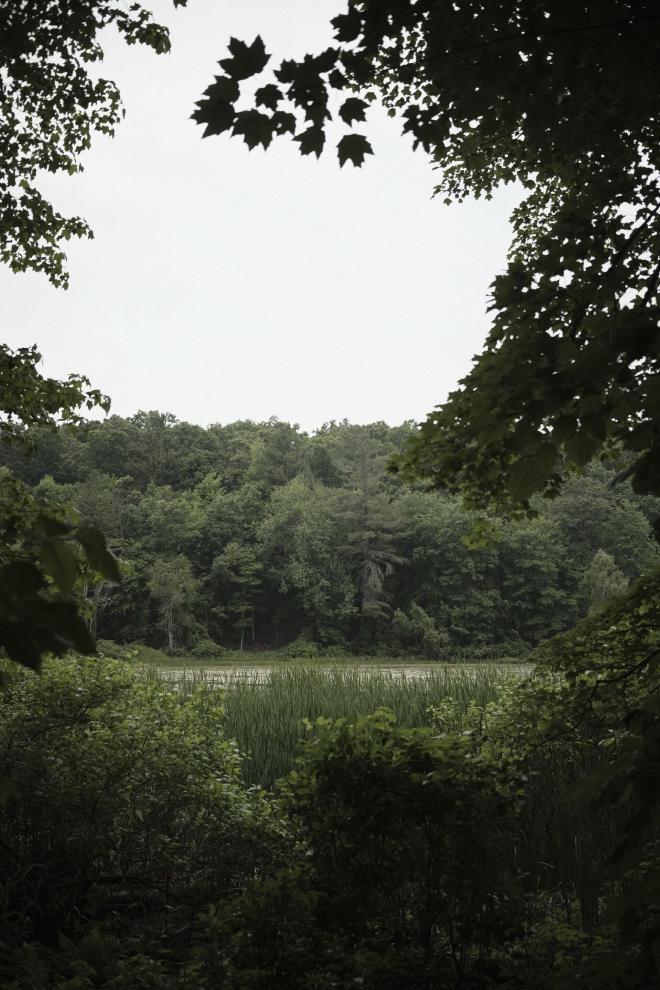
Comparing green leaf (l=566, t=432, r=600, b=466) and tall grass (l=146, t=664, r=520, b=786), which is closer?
green leaf (l=566, t=432, r=600, b=466)

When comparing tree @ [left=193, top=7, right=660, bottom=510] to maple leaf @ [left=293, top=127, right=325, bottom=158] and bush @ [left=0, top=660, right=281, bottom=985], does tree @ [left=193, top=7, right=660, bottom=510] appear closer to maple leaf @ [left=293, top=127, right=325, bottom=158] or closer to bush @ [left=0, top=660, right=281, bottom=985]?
maple leaf @ [left=293, top=127, right=325, bottom=158]

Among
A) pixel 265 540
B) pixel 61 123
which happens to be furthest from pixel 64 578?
pixel 265 540

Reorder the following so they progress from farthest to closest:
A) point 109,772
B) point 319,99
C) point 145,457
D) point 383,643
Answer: point 145,457 → point 383,643 → point 109,772 → point 319,99

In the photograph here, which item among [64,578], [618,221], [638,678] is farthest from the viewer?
[638,678]

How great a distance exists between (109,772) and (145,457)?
1778 inches

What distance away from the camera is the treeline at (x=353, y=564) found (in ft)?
118

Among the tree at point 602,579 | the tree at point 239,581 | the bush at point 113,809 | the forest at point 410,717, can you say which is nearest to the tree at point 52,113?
the forest at point 410,717

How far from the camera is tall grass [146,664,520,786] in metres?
7.11

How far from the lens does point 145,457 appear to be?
4794cm

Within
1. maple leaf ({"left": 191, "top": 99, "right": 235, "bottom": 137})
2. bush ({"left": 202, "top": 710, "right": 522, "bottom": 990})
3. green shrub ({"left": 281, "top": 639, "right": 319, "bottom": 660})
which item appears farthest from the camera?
green shrub ({"left": 281, "top": 639, "right": 319, "bottom": 660})

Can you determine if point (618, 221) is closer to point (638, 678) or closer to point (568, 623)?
point (638, 678)

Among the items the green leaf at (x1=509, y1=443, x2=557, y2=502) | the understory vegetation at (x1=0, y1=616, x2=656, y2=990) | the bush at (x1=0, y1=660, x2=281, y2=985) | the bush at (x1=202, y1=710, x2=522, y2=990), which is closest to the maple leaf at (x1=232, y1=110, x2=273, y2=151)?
the green leaf at (x1=509, y1=443, x2=557, y2=502)

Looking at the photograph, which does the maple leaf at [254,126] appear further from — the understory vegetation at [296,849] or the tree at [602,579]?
the tree at [602,579]

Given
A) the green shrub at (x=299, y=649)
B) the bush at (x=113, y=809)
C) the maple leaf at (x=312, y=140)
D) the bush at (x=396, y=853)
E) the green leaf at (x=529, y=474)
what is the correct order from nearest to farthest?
the green leaf at (x=529, y=474) < the maple leaf at (x=312, y=140) < the bush at (x=396, y=853) < the bush at (x=113, y=809) < the green shrub at (x=299, y=649)
